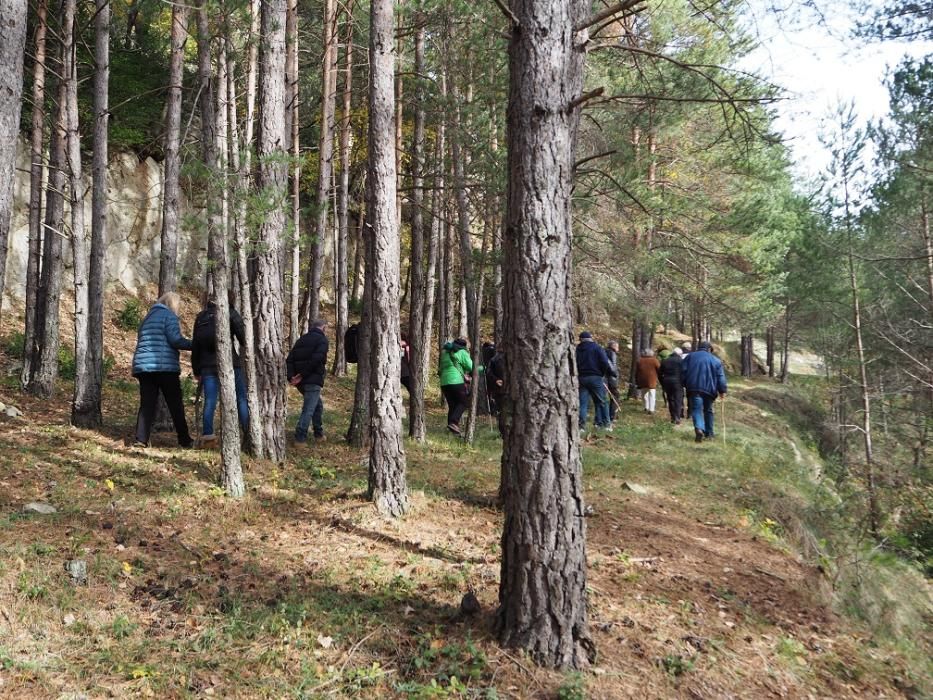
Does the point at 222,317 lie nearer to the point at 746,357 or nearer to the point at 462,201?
the point at 462,201

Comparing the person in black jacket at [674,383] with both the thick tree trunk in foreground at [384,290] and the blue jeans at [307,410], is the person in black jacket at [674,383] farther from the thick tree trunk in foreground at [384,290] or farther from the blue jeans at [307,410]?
the thick tree trunk in foreground at [384,290]

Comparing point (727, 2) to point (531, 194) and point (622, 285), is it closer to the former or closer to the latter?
point (531, 194)

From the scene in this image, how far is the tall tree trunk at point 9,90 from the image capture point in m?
4.89

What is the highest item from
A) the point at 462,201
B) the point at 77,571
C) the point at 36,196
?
the point at 36,196

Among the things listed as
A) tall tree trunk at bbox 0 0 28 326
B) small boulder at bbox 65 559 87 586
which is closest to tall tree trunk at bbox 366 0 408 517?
small boulder at bbox 65 559 87 586

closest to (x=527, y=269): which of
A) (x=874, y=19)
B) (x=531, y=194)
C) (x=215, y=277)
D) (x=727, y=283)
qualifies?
(x=531, y=194)

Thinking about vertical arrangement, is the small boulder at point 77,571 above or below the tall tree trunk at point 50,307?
below

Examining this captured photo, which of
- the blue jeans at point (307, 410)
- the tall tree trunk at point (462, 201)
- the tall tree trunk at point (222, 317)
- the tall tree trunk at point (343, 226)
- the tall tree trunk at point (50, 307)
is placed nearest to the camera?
the tall tree trunk at point (222, 317)

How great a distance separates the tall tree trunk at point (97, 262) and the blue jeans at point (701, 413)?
9.98 m

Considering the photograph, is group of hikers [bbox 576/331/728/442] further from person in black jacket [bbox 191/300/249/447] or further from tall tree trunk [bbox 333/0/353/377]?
person in black jacket [bbox 191/300/249/447]

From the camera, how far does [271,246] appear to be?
24.5ft

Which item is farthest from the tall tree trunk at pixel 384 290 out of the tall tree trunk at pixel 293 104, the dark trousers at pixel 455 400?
the dark trousers at pixel 455 400

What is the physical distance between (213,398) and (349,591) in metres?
4.29

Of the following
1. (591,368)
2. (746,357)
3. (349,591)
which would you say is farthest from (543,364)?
(746,357)
